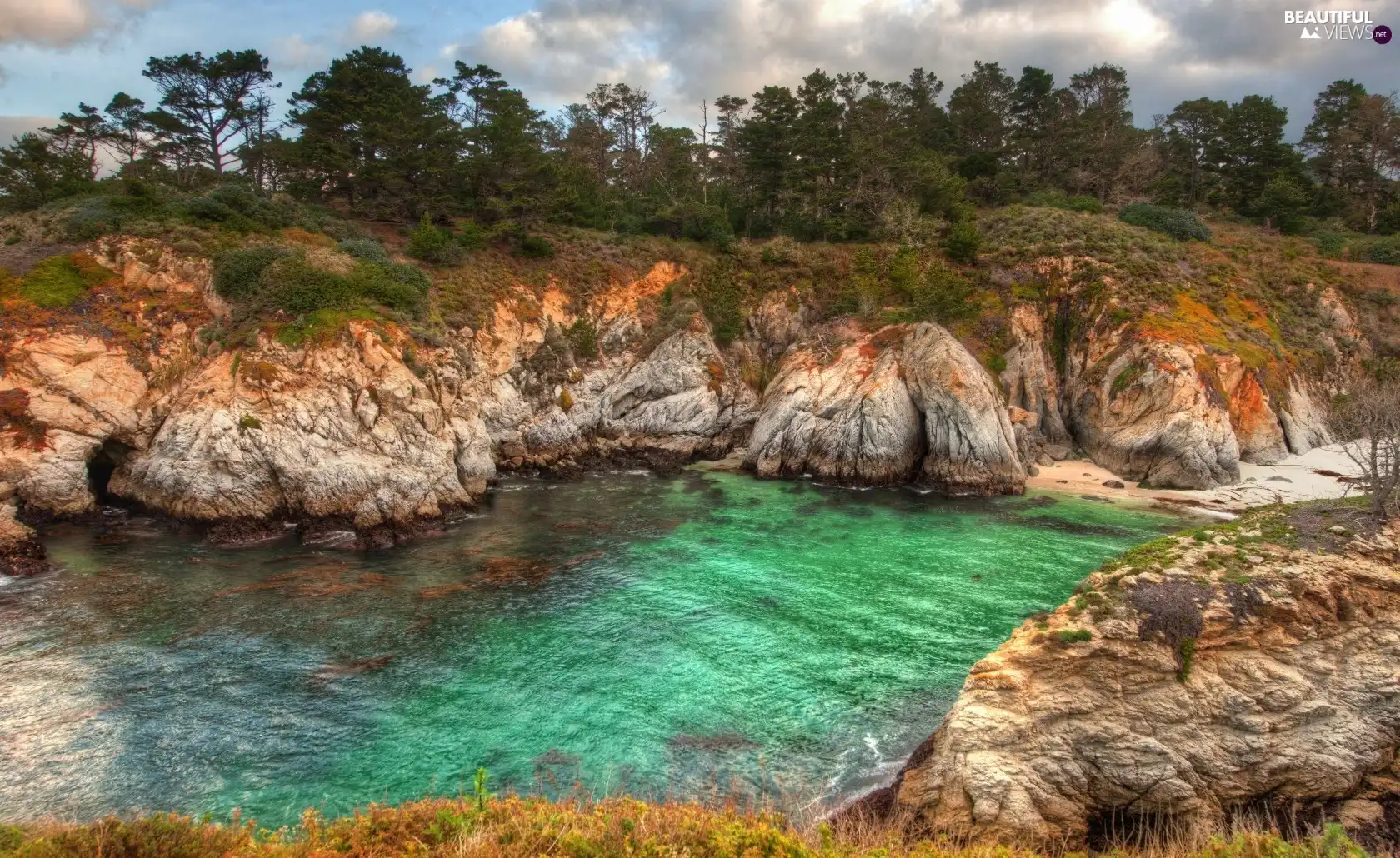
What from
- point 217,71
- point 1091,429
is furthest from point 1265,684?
point 217,71

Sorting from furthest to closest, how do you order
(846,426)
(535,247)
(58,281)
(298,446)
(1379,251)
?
(1379,251), (535,247), (846,426), (58,281), (298,446)

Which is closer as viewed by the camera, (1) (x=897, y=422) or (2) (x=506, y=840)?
(2) (x=506, y=840)

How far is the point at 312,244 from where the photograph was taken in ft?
114

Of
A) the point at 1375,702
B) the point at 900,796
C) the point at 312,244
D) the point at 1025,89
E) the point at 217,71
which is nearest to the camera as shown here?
the point at 1375,702

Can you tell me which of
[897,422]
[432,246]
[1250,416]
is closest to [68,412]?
[432,246]

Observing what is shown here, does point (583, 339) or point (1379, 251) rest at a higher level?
point (1379, 251)

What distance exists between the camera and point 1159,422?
32.0 metres

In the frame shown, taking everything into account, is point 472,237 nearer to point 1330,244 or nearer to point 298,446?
point 298,446

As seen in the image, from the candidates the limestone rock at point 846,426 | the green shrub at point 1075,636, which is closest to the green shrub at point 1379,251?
the limestone rock at point 846,426

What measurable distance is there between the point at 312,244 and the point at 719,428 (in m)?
24.6

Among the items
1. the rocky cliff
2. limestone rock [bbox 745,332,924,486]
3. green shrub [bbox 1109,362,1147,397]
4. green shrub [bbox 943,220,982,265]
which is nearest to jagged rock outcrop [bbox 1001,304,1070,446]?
the rocky cliff

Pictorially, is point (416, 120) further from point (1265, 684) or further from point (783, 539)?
point (1265, 684)

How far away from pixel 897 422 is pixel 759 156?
28.4 meters

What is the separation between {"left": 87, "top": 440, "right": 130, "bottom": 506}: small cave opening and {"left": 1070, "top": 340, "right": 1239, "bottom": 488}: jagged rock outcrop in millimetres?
45681
